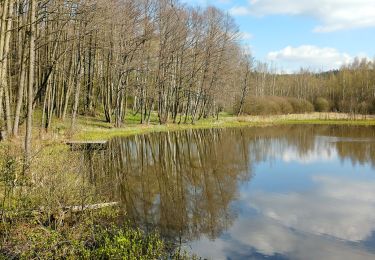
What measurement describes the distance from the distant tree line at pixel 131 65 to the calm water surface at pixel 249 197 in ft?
24.2

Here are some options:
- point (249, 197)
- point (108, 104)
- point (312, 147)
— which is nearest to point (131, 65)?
point (108, 104)

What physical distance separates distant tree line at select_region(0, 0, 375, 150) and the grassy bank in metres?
1.33

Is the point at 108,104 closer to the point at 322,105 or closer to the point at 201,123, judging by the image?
the point at 201,123

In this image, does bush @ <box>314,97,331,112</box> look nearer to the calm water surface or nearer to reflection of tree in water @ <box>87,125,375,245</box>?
reflection of tree in water @ <box>87,125,375,245</box>

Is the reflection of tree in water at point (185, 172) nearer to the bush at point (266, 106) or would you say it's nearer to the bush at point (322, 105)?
the bush at point (266, 106)

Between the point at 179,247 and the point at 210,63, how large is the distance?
137ft

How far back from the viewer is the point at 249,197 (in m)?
14.7

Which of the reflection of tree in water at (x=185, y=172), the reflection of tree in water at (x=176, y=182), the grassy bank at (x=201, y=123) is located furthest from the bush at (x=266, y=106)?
the reflection of tree in water at (x=176, y=182)

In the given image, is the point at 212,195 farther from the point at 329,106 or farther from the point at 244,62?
the point at 329,106

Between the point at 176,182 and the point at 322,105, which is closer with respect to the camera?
the point at 176,182

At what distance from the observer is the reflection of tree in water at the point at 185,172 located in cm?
1173

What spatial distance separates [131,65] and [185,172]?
67.0 feet

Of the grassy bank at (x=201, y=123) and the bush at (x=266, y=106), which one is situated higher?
the bush at (x=266, y=106)

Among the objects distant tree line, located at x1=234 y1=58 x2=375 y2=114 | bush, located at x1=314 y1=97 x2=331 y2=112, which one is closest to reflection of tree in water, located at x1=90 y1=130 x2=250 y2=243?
distant tree line, located at x1=234 y1=58 x2=375 y2=114
